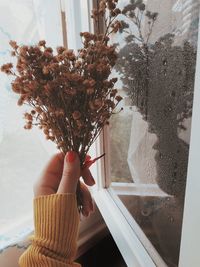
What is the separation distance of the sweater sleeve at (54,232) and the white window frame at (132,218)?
0.60 ft

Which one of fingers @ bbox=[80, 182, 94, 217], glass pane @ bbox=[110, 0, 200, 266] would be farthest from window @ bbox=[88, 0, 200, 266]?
fingers @ bbox=[80, 182, 94, 217]

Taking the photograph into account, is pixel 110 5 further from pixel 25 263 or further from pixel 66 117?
pixel 25 263

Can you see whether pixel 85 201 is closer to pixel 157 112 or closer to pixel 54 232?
pixel 54 232

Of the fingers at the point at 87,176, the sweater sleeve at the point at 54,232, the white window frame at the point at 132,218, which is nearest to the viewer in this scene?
the white window frame at the point at 132,218

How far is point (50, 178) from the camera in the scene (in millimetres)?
612

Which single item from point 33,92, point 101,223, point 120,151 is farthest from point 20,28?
point 101,223

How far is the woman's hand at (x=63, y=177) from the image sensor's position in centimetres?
52

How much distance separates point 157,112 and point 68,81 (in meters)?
0.22

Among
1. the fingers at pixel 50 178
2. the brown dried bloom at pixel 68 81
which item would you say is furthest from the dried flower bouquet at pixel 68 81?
the fingers at pixel 50 178

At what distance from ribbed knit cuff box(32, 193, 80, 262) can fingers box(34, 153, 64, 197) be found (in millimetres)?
72

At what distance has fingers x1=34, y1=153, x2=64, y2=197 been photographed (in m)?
0.60

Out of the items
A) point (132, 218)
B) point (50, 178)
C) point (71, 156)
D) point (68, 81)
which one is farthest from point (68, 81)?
point (132, 218)

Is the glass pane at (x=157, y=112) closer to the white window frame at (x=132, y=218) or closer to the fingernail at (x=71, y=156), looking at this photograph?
the white window frame at (x=132, y=218)

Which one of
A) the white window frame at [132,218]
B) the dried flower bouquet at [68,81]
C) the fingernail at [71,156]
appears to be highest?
the dried flower bouquet at [68,81]
